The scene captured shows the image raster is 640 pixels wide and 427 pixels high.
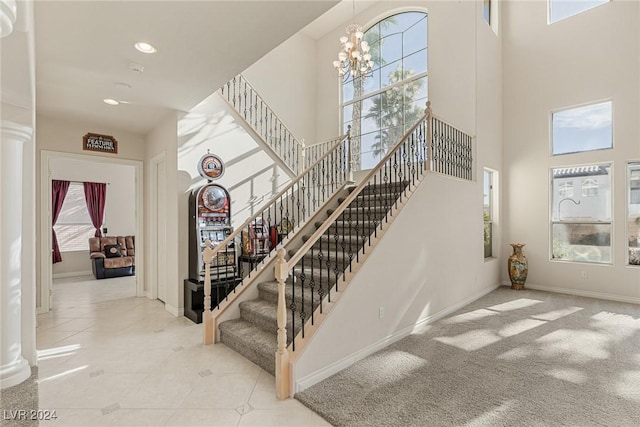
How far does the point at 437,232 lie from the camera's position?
4406mm

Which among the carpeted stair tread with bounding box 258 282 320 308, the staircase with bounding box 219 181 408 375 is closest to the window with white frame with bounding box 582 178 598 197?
the staircase with bounding box 219 181 408 375

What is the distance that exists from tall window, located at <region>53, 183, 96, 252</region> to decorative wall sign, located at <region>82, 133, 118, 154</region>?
4.43 metres

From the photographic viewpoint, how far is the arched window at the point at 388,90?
6.74m

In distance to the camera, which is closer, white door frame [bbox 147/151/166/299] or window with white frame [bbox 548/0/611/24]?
white door frame [bbox 147/151/166/299]

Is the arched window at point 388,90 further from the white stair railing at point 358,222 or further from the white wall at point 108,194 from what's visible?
the white wall at point 108,194

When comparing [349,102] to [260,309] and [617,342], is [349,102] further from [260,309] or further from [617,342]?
[617,342]

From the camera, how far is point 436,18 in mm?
6273

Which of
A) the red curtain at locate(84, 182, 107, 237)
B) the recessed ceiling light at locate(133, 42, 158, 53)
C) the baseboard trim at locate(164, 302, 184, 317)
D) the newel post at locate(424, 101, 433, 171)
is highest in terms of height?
the recessed ceiling light at locate(133, 42, 158, 53)

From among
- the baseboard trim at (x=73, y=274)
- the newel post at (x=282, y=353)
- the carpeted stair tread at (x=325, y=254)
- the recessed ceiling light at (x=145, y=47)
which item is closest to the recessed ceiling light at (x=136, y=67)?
the recessed ceiling light at (x=145, y=47)

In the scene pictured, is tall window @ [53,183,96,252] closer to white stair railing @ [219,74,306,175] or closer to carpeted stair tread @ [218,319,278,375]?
white stair railing @ [219,74,306,175]

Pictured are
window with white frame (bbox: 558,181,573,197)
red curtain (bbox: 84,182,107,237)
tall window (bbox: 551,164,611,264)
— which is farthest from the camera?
red curtain (bbox: 84,182,107,237)

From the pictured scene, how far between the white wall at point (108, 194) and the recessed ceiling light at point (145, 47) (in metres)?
6.62

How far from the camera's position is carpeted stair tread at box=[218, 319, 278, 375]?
9.63 feet

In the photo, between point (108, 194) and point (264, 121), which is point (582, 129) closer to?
point (264, 121)
